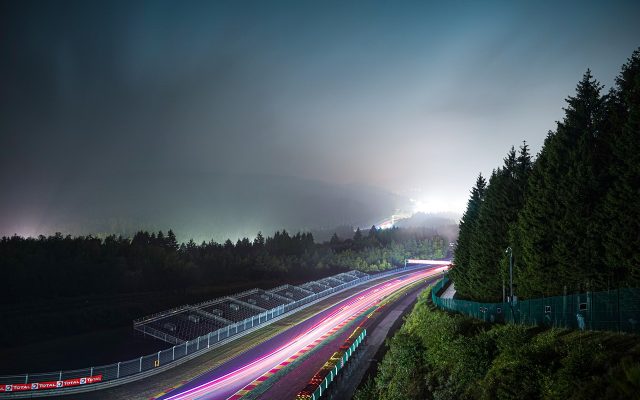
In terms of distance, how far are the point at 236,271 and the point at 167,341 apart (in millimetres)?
73456

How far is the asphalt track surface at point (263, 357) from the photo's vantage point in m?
30.1

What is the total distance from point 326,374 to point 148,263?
283 feet

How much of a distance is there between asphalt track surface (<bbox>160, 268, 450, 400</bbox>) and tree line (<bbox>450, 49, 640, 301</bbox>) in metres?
23.1

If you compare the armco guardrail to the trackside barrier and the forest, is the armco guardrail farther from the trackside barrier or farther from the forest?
the forest

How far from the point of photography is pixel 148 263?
336 feet

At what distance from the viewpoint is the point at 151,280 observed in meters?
102

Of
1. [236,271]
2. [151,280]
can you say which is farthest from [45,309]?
[236,271]

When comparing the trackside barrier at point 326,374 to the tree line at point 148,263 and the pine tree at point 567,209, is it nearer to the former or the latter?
the pine tree at point 567,209

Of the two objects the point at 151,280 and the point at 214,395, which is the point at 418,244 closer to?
the point at 151,280

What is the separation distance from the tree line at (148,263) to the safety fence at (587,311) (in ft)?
285

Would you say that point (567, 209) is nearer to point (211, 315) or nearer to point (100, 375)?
point (100, 375)

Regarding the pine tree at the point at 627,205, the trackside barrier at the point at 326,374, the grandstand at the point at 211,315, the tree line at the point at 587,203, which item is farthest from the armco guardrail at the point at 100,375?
the pine tree at the point at 627,205

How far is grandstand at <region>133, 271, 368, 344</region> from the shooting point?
5246cm

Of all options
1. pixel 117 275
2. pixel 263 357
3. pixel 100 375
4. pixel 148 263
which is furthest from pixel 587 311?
pixel 148 263
